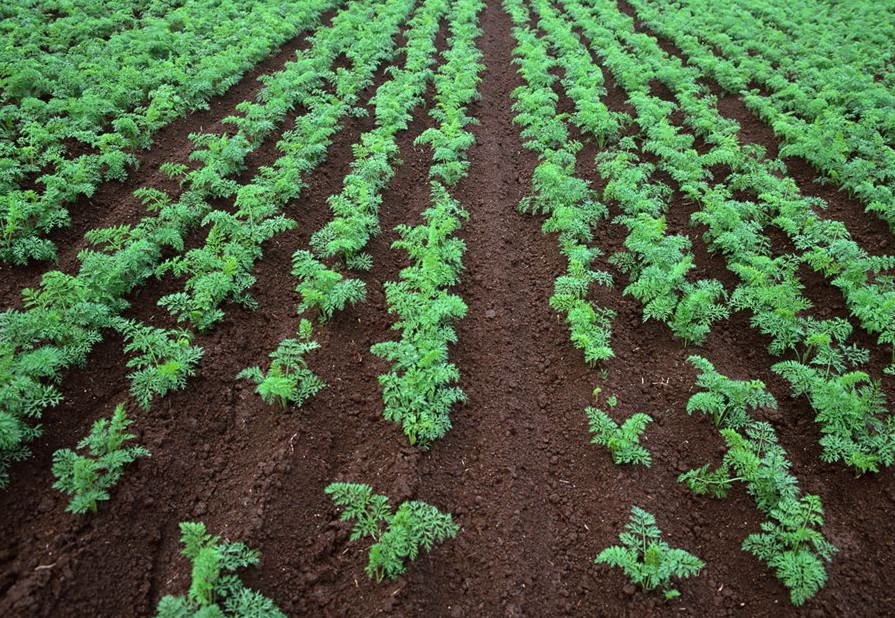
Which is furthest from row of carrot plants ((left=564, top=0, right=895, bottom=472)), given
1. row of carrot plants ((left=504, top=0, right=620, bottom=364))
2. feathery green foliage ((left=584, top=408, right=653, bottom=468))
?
feathery green foliage ((left=584, top=408, right=653, bottom=468))

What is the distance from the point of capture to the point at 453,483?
6.52 meters

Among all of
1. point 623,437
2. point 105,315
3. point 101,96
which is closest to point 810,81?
point 623,437

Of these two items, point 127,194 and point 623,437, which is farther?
point 127,194

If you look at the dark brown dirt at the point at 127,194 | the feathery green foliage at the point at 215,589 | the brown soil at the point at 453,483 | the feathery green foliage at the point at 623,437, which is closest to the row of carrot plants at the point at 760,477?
the feathery green foliage at the point at 623,437

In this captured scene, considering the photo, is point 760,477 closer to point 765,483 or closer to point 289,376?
point 765,483

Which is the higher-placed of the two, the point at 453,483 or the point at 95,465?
the point at 95,465

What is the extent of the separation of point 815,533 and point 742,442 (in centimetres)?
113

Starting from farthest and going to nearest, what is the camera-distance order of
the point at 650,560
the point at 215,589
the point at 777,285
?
the point at 777,285, the point at 650,560, the point at 215,589

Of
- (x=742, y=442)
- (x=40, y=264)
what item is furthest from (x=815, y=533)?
(x=40, y=264)

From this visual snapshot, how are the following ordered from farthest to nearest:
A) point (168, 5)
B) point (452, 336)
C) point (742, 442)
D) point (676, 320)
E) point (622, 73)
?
point (168, 5) < point (622, 73) < point (676, 320) < point (452, 336) < point (742, 442)

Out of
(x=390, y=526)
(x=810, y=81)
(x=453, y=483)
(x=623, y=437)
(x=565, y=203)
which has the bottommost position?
(x=453, y=483)

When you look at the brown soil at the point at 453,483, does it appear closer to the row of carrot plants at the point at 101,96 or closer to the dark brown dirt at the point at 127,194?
the dark brown dirt at the point at 127,194

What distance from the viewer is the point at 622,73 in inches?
583

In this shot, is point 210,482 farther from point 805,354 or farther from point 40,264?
point 805,354
